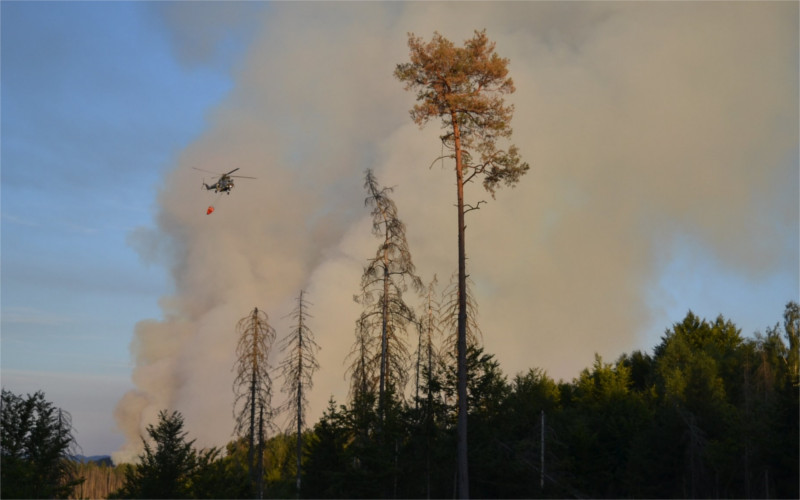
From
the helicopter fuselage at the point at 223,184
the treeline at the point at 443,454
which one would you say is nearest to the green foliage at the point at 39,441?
the treeline at the point at 443,454

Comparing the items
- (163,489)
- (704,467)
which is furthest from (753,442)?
(163,489)

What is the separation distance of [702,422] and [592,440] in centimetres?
721

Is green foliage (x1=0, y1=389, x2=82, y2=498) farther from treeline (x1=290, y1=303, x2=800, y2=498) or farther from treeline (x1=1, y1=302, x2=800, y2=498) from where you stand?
treeline (x1=290, y1=303, x2=800, y2=498)

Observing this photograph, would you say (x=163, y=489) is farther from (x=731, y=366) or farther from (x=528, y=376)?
(x=731, y=366)

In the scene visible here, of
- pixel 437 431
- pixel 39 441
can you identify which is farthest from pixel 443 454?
pixel 39 441

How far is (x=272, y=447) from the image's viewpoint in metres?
106

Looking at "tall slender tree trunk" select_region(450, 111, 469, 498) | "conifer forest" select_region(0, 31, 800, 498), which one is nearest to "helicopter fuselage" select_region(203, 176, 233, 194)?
"conifer forest" select_region(0, 31, 800, 498)

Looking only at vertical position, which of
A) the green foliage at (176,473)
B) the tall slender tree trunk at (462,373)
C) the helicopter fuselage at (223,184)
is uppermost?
the helicopter fuselage at (223,184)

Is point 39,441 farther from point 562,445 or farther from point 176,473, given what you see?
point 562,445

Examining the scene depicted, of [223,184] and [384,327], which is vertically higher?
[223,184]

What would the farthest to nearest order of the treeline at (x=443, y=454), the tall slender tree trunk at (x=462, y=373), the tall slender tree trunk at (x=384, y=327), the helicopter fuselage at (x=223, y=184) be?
the helicopter fuselage at (x=223, y=184), the tall slender tree trunk at (x=384, y=327), the treeline at (x=443, y=454), the tall slender tree trunk at (x=462, y=373)

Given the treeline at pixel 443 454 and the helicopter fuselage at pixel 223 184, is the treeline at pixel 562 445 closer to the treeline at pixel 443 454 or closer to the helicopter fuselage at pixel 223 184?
the treeline at pixel 443 454

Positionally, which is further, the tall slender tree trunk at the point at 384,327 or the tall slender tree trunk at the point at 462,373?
the tall slender tree trunk at the point at 384,327

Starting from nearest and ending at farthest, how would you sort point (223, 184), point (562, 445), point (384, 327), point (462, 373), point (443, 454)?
point (462, 373) < point (443, 454) < point (384, 327) < point (562, 445) < point (223, 184)
